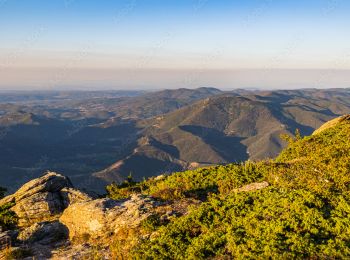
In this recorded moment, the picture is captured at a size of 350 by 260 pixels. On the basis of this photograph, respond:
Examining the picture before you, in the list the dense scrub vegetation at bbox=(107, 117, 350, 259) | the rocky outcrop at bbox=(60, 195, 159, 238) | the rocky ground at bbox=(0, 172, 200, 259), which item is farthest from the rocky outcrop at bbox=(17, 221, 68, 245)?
the dense scrub vegetation at bbox=(107, 117, 350, 259)

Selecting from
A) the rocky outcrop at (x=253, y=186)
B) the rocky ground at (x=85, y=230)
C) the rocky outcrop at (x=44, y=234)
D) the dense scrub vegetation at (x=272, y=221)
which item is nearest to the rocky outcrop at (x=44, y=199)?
the rocky outcrop at (x=44, y=234)

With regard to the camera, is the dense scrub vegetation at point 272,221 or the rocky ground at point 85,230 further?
the rocky ground at point 85,230

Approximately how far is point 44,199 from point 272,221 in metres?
22.7

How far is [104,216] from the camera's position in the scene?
20.8 m

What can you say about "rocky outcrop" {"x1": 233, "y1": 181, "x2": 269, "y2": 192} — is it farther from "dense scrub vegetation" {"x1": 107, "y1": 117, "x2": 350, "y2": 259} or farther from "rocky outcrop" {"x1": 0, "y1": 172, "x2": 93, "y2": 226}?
"rocky outcrop" {"x1": 0, "y1": 172, "x2": 93, "y2": 226}

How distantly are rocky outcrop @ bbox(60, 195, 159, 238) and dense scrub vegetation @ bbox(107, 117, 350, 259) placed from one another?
174 cm

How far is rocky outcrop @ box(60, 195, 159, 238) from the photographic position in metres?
20.2

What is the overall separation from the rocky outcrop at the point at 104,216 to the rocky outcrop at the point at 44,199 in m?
7.32

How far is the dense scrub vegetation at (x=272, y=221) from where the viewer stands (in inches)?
565

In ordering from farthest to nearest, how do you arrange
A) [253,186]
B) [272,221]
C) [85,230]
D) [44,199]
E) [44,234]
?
[44,199] → [253,186] → [44,234] → [85,230] → [272,221]

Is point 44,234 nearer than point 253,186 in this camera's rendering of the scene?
Yes

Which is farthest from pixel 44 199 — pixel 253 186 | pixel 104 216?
pixel 253 186

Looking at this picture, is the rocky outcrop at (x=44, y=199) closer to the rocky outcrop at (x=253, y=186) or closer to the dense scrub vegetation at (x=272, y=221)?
the dense scrub vegetation at (x=272, y=221)

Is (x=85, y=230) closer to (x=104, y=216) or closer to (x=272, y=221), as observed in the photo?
(x=104, y=216)
